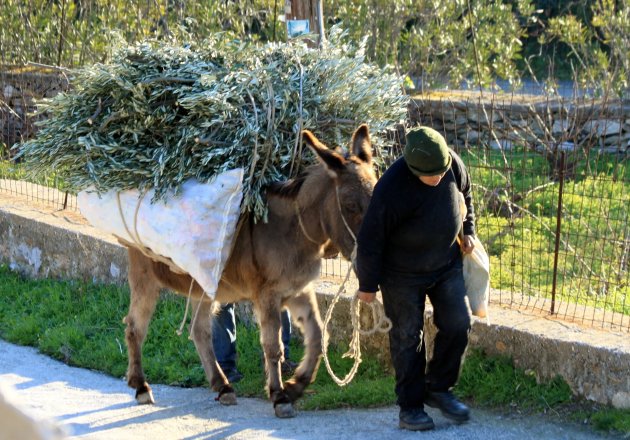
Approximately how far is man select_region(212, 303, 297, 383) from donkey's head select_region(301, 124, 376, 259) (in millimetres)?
1437

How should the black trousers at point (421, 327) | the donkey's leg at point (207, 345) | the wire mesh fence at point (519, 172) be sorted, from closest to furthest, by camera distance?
the black trousers at point (421, 327)
the donkey's leg at point (207, 345)
the wire mesh fence at point (519, 172)

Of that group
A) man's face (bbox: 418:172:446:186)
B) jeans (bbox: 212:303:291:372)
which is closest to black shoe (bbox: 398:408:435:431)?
man's face (bbox: 418:172:446:186)

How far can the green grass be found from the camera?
242 inches

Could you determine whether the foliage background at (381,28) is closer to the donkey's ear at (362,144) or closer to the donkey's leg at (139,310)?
the donkey's leg at (139,310)

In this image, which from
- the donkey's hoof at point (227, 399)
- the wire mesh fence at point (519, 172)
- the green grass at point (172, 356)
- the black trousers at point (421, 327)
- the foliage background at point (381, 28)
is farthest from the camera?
the foliage background at point (381, 28)

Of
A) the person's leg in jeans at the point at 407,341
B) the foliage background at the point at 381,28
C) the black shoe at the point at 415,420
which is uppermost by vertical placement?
the foliage background at the point at 381,28

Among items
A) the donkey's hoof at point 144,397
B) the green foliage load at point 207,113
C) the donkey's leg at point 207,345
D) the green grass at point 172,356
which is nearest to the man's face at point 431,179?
the green foliage load at point 207,113

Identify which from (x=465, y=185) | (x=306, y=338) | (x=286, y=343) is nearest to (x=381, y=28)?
(x=286, y=343)

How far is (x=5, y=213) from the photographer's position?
10219 mm

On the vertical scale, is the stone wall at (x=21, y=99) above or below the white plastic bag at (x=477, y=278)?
above

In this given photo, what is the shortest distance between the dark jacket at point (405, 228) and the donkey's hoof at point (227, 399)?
1.60 meters

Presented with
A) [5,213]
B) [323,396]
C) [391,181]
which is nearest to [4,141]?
[5,213]

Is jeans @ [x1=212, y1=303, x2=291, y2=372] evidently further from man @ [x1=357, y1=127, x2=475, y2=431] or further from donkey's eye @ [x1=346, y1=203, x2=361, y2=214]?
donkey's eye @ [x1=346, y1=203, x2=361, y2=214]

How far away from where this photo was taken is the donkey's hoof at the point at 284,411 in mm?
6199
